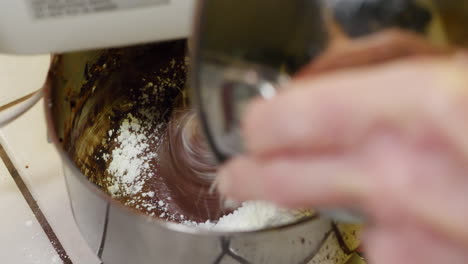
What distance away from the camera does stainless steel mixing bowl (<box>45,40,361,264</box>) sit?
0.32 metres

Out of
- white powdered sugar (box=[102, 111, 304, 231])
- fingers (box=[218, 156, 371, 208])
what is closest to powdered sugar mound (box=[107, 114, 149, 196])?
white powdered sugar (box=[102, 111, 304, 231])

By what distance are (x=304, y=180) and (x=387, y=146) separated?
0.10 ft

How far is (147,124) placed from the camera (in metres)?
0.52

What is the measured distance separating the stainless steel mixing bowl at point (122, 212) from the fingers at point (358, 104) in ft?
0.40

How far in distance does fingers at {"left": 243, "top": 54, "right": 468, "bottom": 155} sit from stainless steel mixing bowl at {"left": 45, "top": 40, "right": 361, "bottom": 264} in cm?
12

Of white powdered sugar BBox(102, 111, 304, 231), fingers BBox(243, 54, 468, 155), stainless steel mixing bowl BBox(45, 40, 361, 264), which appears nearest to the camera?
fingers BBox(243, 54, 468, 155)

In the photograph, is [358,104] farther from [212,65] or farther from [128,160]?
[128,160]

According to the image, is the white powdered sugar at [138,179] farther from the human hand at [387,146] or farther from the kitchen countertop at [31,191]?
the human hand at [387,146]

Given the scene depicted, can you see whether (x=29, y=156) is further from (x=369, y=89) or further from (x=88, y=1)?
(x=369, y=89)

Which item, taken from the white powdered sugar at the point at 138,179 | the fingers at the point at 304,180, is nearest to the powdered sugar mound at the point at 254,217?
the white powdered sugar at the point at 138,179

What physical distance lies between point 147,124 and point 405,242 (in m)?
0.35

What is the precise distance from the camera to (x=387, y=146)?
193mm

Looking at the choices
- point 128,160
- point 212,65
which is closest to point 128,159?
A: point 128,160

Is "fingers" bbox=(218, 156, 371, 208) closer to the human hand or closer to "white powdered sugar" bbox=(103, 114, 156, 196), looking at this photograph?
the human hand
